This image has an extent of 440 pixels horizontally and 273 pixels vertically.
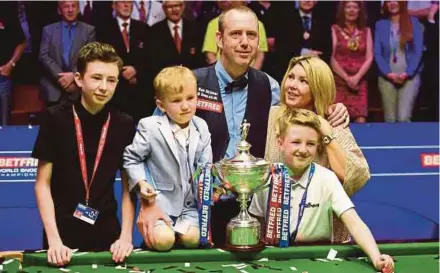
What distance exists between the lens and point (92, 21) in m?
8.69

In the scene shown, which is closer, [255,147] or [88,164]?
[88,164]

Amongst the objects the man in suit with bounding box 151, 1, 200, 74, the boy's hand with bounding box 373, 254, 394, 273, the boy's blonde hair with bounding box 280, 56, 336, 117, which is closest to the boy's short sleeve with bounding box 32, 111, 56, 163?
the boy's blonde hair with bounding box 280, 56, 336, 117

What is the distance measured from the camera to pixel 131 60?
Answer: 849cm

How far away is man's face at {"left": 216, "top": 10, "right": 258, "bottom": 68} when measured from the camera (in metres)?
4.10

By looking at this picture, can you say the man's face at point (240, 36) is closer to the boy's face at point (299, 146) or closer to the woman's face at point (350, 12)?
the boy's face at point (299, 146)

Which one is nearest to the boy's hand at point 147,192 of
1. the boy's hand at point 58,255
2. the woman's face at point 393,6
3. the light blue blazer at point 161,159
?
the light blue blazer at point 161,159

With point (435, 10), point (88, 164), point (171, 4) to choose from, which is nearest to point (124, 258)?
point (88, 164)

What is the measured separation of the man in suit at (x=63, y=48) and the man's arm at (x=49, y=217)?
5.02m

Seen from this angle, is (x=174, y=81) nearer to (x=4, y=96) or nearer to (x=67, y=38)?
(x=67, y=38)

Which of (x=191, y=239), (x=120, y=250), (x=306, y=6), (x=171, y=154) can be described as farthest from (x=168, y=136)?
(x=306, y=6)

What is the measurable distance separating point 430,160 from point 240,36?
427 centimetres

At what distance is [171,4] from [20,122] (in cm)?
230

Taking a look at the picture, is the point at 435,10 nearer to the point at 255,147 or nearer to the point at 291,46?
the point at 291,46

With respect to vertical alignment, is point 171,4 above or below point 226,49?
above
